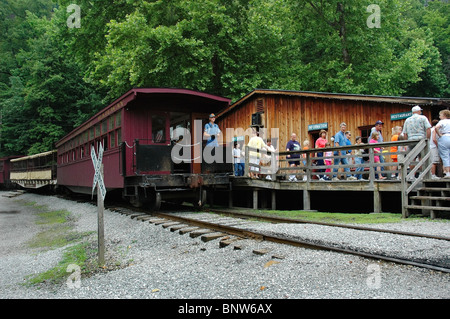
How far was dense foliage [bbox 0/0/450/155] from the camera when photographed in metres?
19.2

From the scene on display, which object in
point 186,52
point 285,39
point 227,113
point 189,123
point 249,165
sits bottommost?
point 249,165

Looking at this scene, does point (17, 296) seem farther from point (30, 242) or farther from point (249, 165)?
point (249, 165)

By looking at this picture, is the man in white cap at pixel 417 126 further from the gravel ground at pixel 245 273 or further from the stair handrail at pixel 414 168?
the gravel ground at pixel 245 273

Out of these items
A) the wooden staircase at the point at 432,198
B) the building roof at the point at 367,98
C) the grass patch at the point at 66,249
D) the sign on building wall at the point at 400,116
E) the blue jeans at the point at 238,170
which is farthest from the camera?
the sign on building wall at the point at 400,116

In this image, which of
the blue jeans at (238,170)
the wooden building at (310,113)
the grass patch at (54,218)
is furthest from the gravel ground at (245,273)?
the wooden building at (310,113)

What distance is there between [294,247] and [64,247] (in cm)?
485

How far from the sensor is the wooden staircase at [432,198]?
8087 millimetres

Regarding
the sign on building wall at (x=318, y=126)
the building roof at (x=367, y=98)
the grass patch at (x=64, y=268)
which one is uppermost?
the building roof at (x=367, y=98)

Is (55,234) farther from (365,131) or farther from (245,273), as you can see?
(365,131)

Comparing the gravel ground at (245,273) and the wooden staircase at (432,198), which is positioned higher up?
the wooden staircase at (432,198)

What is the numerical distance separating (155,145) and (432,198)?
6684mm

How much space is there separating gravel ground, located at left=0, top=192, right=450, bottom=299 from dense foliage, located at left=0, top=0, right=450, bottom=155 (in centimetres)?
1324

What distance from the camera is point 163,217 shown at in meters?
9.72
